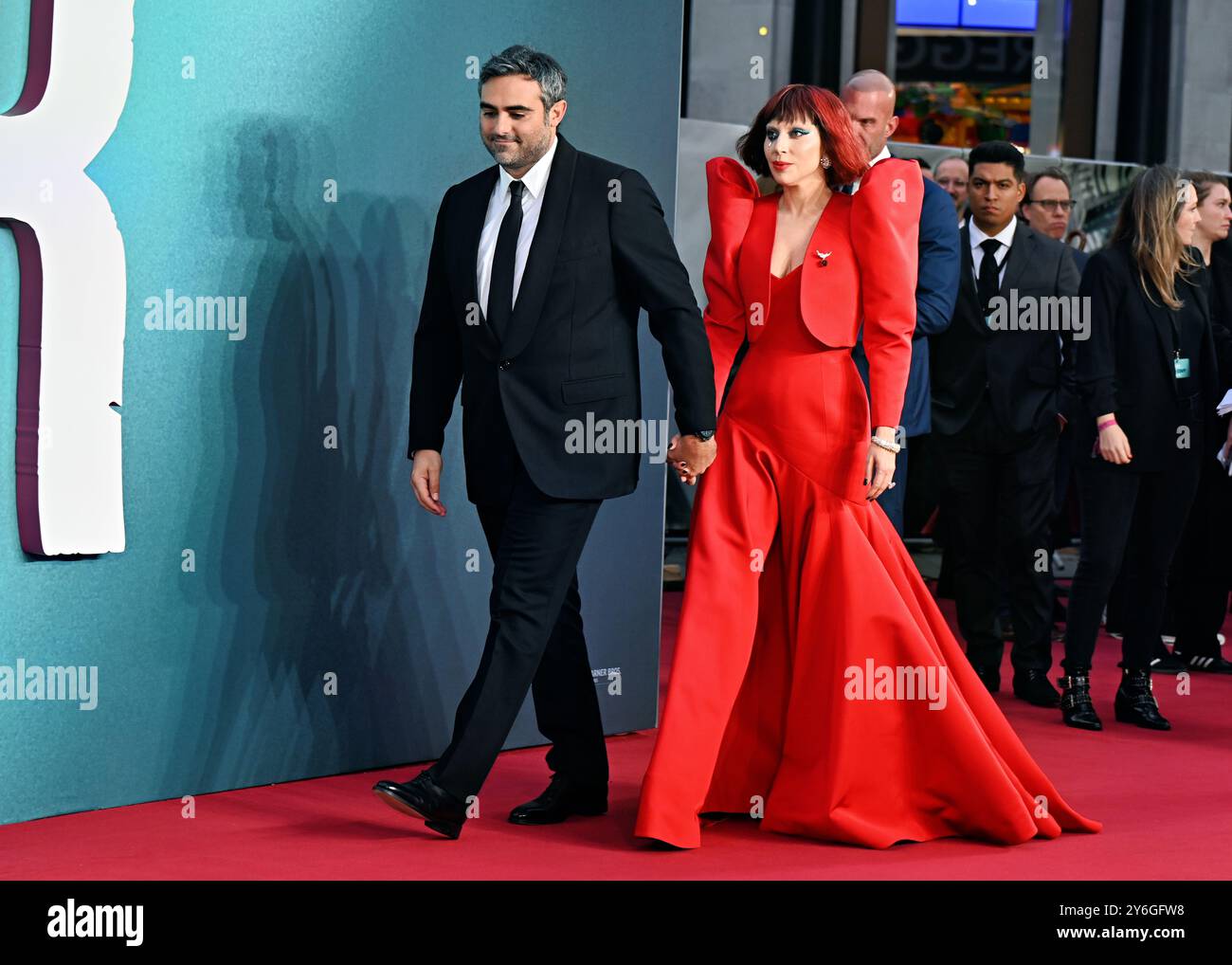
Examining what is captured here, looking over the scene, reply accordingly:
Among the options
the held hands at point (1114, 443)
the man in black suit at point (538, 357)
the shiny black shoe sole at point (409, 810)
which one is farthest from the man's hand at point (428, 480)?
Answer: the held hands at point (1114, 443)

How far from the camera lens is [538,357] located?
4.11m

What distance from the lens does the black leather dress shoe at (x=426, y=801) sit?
3893 mm

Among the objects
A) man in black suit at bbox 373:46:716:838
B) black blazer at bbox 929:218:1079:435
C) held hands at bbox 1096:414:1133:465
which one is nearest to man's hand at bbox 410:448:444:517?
man in black suit at bbox 373:46:716:838

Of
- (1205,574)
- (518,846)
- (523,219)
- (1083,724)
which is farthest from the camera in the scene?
(1205,574)

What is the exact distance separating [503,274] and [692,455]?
2.10 feet

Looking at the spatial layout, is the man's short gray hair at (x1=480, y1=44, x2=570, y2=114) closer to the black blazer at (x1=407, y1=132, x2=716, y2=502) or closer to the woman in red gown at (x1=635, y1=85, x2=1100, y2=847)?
the black blazer at (x1=407, y1=132, x2=716, y2=502)

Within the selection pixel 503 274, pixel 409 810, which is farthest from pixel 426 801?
pixel 503 274

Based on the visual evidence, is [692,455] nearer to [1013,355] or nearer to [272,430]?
[272,430]

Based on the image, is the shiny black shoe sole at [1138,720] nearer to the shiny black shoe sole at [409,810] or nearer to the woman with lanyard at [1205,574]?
the woman with lanyard at [1205,574]

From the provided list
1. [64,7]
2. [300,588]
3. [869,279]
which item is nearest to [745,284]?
Result: [869,279]

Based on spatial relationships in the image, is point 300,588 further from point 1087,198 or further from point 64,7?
point 1087,198

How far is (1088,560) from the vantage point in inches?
227

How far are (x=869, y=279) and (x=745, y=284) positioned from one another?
12.3 inches

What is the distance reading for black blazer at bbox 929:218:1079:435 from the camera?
6.26 metres
